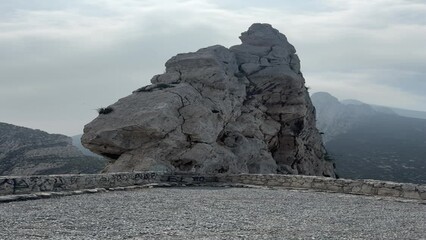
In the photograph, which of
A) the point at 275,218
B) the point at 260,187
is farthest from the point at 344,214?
the point at 260,187

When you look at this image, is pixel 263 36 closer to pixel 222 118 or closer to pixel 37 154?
pixel 222 118

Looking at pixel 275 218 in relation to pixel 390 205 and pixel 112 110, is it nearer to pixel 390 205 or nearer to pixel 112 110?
pixel 390 205

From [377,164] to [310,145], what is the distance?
301 feet

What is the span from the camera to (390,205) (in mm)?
19000

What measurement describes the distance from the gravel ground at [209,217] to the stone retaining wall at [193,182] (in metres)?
1.09

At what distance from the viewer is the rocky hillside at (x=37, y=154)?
6147cm

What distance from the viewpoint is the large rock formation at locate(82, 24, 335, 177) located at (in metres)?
35.0

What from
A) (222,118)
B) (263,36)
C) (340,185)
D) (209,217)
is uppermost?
(263,36)

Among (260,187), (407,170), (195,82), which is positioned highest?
(195,82)

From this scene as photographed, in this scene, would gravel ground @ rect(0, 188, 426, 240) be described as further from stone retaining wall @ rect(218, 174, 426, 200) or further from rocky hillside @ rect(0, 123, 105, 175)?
rocky hillside @ rect(0, 123, 105, 175)

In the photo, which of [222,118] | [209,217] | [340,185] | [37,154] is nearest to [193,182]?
[340,185]

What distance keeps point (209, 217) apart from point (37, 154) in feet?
194

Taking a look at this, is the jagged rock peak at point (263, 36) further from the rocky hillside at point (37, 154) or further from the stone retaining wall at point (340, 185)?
the stone retaining wall at point (340, 185)

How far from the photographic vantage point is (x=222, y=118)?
40.2 metres
